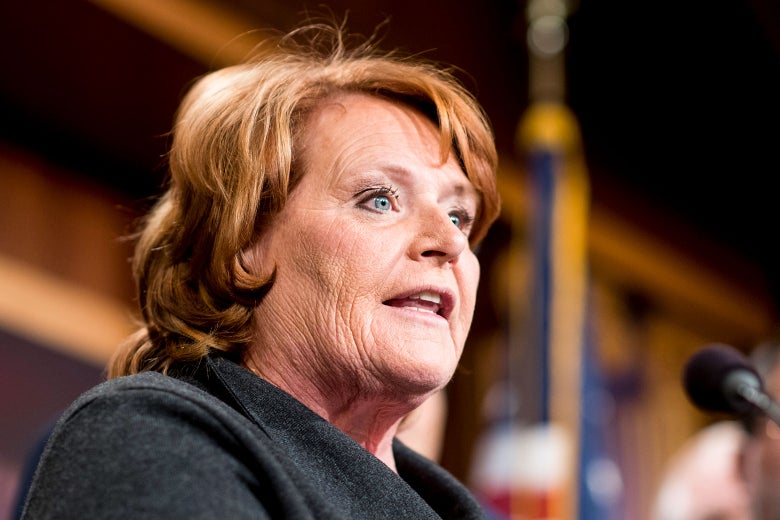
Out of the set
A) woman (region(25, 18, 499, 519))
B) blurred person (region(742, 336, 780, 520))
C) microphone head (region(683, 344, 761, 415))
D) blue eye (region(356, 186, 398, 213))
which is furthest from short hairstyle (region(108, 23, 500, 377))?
blurred person (region(742, 336, 780, 520))

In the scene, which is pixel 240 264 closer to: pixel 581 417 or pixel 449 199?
pixel 449 199

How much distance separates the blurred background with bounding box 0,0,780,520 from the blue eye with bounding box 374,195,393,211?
113 centimetres

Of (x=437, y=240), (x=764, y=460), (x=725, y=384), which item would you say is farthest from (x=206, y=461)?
(x=764, y=460)

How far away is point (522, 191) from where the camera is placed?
534 cm

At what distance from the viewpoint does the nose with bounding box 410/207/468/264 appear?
49.3 inches

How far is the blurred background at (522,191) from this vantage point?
376 centimetres

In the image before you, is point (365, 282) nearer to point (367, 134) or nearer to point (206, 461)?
point (367, 134)

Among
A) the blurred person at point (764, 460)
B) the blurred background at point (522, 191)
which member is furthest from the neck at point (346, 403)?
the blurred background at point (522, 191)

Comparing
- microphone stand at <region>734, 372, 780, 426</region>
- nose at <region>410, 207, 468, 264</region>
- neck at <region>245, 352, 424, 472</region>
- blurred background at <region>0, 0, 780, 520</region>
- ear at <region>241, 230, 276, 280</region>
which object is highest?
blurred background at <region>0, 0, 780, 520</region>

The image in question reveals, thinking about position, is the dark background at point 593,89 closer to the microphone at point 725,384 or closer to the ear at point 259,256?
the microphone at point 725,384

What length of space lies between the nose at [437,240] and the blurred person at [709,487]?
1.61m

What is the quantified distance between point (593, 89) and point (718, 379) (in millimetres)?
→ 4166

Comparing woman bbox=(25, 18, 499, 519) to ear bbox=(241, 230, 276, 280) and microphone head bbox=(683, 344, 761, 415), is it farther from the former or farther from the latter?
microphone head bbox=(683, 344, 761, 415)

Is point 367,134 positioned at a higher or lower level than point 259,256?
higher
